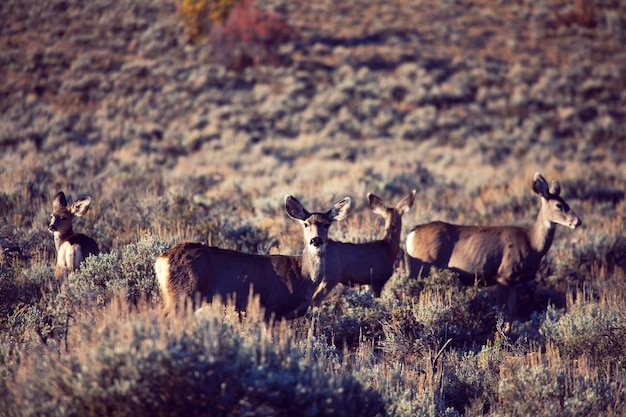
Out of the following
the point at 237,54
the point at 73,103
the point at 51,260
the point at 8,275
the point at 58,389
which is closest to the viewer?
the point at 58,389

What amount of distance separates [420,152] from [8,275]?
16.9 metres

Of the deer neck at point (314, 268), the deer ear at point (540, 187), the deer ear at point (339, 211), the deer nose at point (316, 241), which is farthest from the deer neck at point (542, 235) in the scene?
the deer nose at point (316, 241)

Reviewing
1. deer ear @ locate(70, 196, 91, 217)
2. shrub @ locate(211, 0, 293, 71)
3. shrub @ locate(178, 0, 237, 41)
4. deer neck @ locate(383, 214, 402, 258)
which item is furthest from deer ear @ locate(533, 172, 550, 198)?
shrub @ locate(178, 0, 237, 41)

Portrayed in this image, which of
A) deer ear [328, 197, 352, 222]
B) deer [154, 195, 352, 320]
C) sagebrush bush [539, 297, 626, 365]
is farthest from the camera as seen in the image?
deer ear [328, 197, 352, 222]

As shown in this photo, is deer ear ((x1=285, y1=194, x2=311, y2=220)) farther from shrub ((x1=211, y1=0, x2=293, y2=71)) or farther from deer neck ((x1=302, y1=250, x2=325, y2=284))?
shrub ((x1=211, y1=0, x2=293, y2=71))

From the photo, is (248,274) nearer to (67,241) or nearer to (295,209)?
(295,209)

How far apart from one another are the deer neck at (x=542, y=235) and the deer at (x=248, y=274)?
2.98 meters

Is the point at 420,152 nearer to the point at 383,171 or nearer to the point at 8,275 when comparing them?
the point at 383,171

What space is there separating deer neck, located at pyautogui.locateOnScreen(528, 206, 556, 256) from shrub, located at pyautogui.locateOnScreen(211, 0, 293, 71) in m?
24.7

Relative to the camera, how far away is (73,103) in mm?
26500

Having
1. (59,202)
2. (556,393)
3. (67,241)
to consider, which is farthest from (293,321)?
(59,202)

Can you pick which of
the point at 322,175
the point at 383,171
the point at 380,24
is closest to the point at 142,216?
the point at 322,175

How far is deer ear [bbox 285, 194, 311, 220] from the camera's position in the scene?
669 cm

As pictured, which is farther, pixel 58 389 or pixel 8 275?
pixel 8 275
